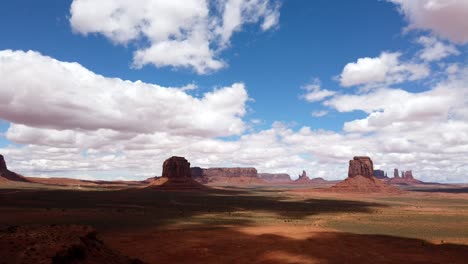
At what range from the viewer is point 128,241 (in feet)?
98.5

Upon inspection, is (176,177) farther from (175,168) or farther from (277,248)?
(277,248)

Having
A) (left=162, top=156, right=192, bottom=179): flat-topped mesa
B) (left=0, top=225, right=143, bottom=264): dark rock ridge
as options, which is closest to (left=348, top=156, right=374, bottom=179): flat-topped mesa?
(left=162, top=156, right=192, bottom=179): flat-topped mesa

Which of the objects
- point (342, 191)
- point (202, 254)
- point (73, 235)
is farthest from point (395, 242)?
point (342, 191)

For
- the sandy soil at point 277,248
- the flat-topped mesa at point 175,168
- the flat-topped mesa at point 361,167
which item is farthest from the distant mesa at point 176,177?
the sandy soil at point 277,248

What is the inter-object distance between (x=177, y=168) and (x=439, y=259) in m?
154

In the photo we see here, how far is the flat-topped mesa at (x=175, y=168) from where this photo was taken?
173 m

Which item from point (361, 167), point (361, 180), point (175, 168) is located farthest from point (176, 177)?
point (361, 167)

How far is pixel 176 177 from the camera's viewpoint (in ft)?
565

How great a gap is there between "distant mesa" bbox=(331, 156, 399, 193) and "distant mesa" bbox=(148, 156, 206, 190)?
216ft

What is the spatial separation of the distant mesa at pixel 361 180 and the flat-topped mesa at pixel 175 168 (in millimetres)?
69792

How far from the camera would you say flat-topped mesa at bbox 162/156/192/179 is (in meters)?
173

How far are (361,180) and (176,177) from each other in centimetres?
8633

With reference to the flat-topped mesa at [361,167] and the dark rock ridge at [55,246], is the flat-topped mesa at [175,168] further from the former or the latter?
the dark rock ridge at [55,246]

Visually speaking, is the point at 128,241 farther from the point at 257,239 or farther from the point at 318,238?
the point at 318,238
